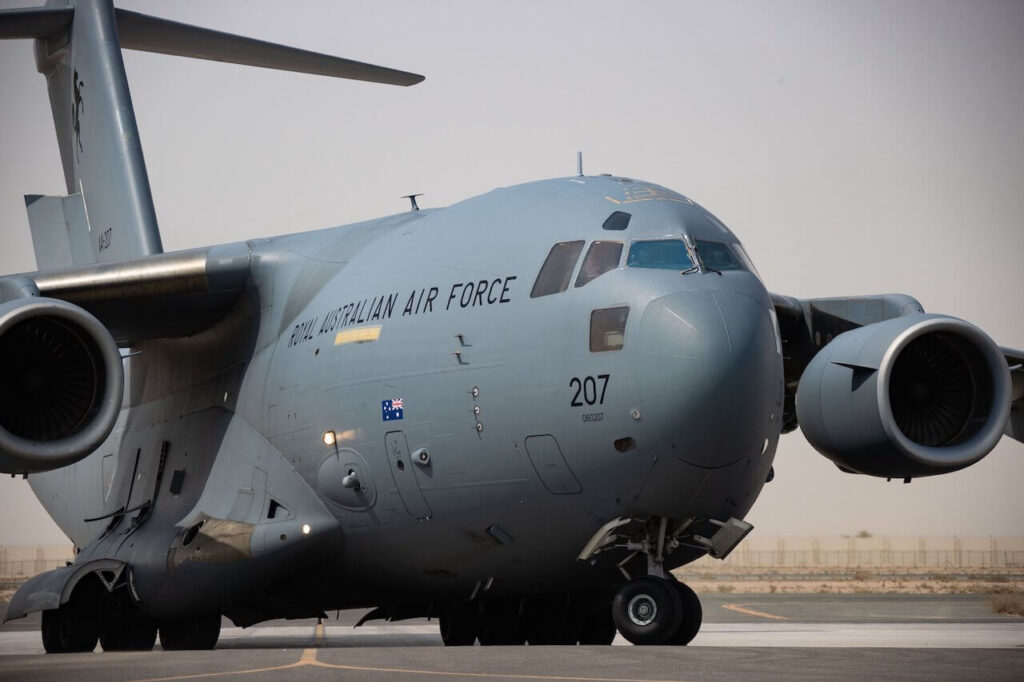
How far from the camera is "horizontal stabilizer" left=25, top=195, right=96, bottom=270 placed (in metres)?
17.7

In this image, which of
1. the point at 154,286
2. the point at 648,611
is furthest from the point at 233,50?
the point at 648,611

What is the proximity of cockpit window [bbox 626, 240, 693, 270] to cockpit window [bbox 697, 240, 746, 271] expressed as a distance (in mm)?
149

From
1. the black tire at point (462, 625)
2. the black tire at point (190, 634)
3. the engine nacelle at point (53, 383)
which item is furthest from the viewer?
the black tire at point (190, 634)

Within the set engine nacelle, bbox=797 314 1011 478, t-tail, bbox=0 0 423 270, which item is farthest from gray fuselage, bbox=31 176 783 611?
t-tail, bbox=0 0 423 270

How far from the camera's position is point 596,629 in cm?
1252

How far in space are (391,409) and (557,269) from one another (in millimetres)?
1829

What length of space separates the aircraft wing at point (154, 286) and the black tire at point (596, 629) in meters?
4.55

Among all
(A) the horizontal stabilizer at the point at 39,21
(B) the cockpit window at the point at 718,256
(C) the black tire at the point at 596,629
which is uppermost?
(A) the horizontal stabilizer at the point at 39,21

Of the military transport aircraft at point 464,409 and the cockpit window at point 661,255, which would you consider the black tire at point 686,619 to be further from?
the cockpit window at point 661,255

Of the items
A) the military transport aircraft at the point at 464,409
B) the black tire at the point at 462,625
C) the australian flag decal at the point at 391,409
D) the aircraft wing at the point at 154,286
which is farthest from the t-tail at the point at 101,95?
the australian flag decal at the point at 391,409

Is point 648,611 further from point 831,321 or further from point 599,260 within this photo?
point 831,321

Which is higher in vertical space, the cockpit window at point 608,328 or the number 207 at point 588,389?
the cockpit window at point 608,328

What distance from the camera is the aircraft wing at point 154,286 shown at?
1253 cm

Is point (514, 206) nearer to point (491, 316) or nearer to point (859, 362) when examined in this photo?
point (491, 316)
